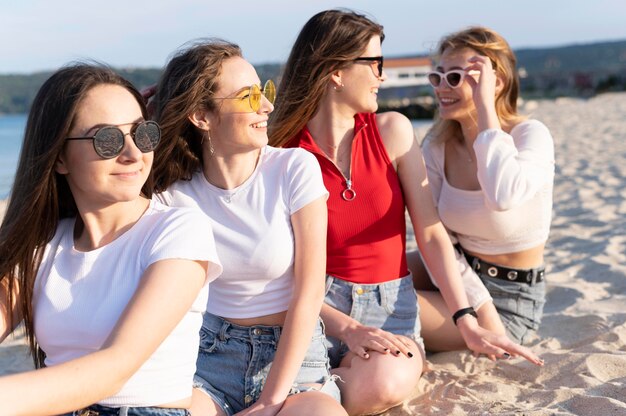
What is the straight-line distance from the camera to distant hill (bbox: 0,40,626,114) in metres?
45.3

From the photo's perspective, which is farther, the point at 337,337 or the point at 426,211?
the point at 426,211

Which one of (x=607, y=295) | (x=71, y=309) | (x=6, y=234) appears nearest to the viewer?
(x=71, y=309)

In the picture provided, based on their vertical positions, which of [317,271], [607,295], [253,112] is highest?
[253,112]

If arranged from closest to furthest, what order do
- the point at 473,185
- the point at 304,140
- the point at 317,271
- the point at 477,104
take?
the point at 317,271 → the point at 304,140 → the point at 477,104 → the point at 473,185

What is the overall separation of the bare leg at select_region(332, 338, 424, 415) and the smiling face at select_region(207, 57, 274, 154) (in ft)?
3.43

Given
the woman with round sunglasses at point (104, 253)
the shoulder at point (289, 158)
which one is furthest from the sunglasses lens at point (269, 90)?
the woman with round sunglasses at point (104, 253)

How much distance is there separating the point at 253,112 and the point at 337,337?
3.60 ft

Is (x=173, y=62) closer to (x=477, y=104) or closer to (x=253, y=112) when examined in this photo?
(x=253, y=112)

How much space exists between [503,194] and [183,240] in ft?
6.47

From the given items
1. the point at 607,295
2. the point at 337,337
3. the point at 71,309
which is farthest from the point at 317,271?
the point at 607,295

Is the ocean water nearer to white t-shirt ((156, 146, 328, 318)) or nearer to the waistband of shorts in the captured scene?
the waistband of shorts

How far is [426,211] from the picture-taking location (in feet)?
11.9

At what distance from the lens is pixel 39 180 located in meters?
2.40

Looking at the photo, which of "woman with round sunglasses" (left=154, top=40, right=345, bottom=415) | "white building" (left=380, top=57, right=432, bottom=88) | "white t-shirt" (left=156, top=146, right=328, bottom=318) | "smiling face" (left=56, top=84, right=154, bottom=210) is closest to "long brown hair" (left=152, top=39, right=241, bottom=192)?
"woman with round sunglasses" (left=154, top=40, right=345, bottom=415)
